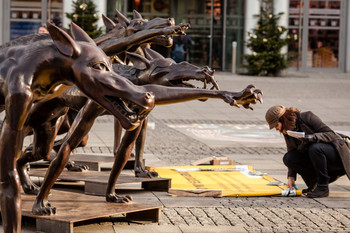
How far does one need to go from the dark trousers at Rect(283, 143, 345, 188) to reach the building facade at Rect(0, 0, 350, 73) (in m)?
22.0

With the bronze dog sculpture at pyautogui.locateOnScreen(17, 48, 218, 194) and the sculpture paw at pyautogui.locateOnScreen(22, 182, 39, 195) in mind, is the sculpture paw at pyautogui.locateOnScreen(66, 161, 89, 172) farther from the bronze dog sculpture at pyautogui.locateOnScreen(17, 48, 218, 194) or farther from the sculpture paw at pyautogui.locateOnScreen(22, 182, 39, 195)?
the sculpture paw at pyautogui.locateOnScreen(22, 182, 39, 195)

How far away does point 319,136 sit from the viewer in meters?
8.82

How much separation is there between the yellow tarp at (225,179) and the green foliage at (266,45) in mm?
18216

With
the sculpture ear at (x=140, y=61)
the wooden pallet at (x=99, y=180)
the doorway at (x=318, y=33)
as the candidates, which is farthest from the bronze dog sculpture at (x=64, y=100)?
the doorway at (x=318, y=33)

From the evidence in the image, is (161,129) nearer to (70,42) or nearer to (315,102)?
(315,102)

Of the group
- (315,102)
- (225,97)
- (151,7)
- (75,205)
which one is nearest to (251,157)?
(75,205)

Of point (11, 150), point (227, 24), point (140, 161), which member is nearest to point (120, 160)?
point (140, 161)

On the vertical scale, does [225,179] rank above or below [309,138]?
below

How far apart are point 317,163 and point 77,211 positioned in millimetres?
3265

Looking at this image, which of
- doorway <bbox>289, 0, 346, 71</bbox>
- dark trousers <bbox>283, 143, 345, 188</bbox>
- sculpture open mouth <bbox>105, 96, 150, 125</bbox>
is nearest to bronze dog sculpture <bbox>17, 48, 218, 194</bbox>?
sculpture open mouth <bbox>105, 96, 150, 125</bbox>

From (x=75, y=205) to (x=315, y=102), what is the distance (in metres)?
14.4

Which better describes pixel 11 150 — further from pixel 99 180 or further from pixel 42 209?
pixel 99 180

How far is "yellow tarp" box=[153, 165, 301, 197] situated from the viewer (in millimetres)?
8914

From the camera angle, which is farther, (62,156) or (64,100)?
(64,100)
